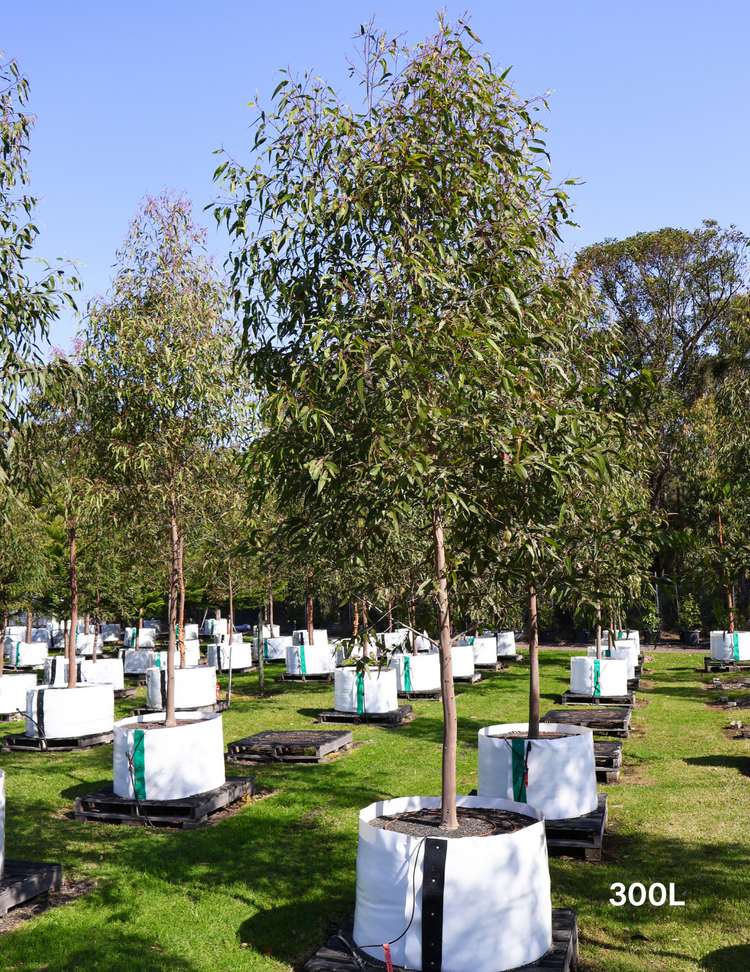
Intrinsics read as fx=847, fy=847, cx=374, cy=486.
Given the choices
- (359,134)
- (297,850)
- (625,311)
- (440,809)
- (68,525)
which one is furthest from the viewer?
(625,311)

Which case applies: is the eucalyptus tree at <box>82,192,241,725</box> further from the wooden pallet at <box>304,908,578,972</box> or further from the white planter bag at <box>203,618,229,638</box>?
the white planter bag at <box>203,618,229,638</box>

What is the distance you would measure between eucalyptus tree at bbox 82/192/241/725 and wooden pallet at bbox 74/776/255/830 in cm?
125

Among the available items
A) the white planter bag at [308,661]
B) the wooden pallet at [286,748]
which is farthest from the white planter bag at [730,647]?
the wooden pallet at [286,748]

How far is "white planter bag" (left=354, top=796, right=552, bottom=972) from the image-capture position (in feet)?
18.4

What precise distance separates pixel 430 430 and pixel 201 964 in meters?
4.54

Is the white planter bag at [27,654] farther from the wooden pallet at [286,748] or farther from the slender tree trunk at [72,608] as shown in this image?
the wooden pallet at [286,748]

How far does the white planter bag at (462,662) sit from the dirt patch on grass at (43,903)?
16.3 m

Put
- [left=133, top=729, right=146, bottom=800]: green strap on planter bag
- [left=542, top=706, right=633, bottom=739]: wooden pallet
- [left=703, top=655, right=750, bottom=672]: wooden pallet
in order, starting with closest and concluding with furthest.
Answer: [left=133, top=729, right=146, bottom=800]: green strap on planter bag
[left=542, top=706, right=633, bottom=739]: wooden pallet
[left=703, top=655, right=750, bottom=672]: wooden pallet

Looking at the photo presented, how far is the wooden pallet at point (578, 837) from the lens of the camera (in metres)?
8.95

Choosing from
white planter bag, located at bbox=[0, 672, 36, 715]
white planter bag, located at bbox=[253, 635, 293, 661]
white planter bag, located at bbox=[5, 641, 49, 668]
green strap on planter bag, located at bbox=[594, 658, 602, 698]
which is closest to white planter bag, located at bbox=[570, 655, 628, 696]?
green strap on planter bag, located at bbox=[594, 658, 602, 698]

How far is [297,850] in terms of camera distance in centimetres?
938

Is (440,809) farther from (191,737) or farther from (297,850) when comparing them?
(191,737)

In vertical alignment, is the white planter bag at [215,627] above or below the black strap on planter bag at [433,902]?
below

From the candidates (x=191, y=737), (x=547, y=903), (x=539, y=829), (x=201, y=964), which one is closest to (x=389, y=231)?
(x=539, y=829)
